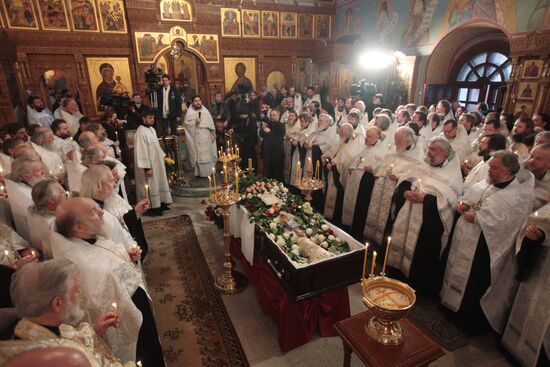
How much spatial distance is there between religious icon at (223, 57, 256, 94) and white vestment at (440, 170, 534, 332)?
12569 millimetres

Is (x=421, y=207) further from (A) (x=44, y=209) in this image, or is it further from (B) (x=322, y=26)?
(B) (x=322, y=26)

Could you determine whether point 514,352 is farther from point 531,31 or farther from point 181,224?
point 531,31

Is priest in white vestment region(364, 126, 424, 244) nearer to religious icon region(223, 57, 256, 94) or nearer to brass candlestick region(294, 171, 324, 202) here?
brass candlestick region(294, 171, 324, 202)

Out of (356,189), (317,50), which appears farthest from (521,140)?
(317,50)

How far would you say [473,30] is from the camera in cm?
1028

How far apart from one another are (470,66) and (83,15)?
14.4 metres

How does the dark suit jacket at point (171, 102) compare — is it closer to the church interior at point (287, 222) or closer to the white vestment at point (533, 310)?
the church interior at point (287, 222)

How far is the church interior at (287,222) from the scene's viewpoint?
230 centimetres

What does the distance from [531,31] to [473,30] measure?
2.54m

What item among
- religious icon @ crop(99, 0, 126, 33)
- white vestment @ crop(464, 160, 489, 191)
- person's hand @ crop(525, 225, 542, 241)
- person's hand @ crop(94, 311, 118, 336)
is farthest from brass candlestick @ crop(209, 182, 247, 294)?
religious icon @ crop(99, 0, 126, 33)

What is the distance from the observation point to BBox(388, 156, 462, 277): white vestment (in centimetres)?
402

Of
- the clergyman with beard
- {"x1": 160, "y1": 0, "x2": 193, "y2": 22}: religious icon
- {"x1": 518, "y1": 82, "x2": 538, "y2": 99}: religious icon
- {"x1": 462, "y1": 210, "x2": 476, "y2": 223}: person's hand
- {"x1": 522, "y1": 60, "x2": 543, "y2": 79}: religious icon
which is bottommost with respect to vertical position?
{"x1": 462, "y1": 210, "x2": 476, "y2": 223}: person's hand

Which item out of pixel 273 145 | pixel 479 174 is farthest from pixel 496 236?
pixel 273 145

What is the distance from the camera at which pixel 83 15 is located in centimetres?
1174
